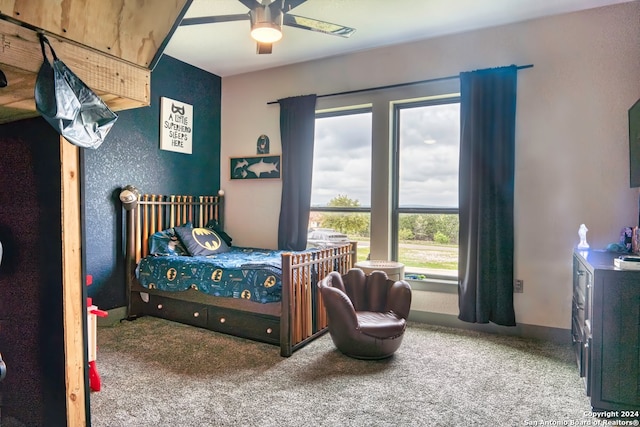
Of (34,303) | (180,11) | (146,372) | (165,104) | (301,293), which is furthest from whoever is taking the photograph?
(165,104)

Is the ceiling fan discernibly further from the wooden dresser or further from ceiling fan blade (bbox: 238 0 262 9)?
the wooden dresser

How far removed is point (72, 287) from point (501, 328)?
322 cm

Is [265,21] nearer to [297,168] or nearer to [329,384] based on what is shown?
[297,168]

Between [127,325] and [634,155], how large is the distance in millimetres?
4259

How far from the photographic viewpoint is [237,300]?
3.12m

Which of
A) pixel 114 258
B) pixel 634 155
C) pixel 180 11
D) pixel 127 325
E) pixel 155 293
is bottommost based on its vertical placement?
pixel 127 325

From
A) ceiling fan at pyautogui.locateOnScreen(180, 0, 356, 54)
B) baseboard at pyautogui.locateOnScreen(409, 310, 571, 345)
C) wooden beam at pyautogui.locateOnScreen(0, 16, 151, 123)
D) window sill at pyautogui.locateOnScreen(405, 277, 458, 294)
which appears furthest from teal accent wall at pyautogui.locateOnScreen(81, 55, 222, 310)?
baseboard at pyautogui.locateOnScreen(409, 310, 571, 345)

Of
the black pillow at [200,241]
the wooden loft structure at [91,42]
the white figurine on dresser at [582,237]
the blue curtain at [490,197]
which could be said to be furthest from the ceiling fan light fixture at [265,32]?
the white figurine on dresser at [582,237]

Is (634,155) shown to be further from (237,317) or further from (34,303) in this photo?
(34,303)

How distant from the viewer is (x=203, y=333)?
3.27 metres

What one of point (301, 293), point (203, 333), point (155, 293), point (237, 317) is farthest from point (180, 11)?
point (155, 293)

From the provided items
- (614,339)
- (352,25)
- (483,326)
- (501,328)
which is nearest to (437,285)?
(483,326)

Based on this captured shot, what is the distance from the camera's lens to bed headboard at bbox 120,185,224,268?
3703mm

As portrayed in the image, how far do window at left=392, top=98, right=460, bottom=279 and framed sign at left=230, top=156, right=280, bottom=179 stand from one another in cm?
140
